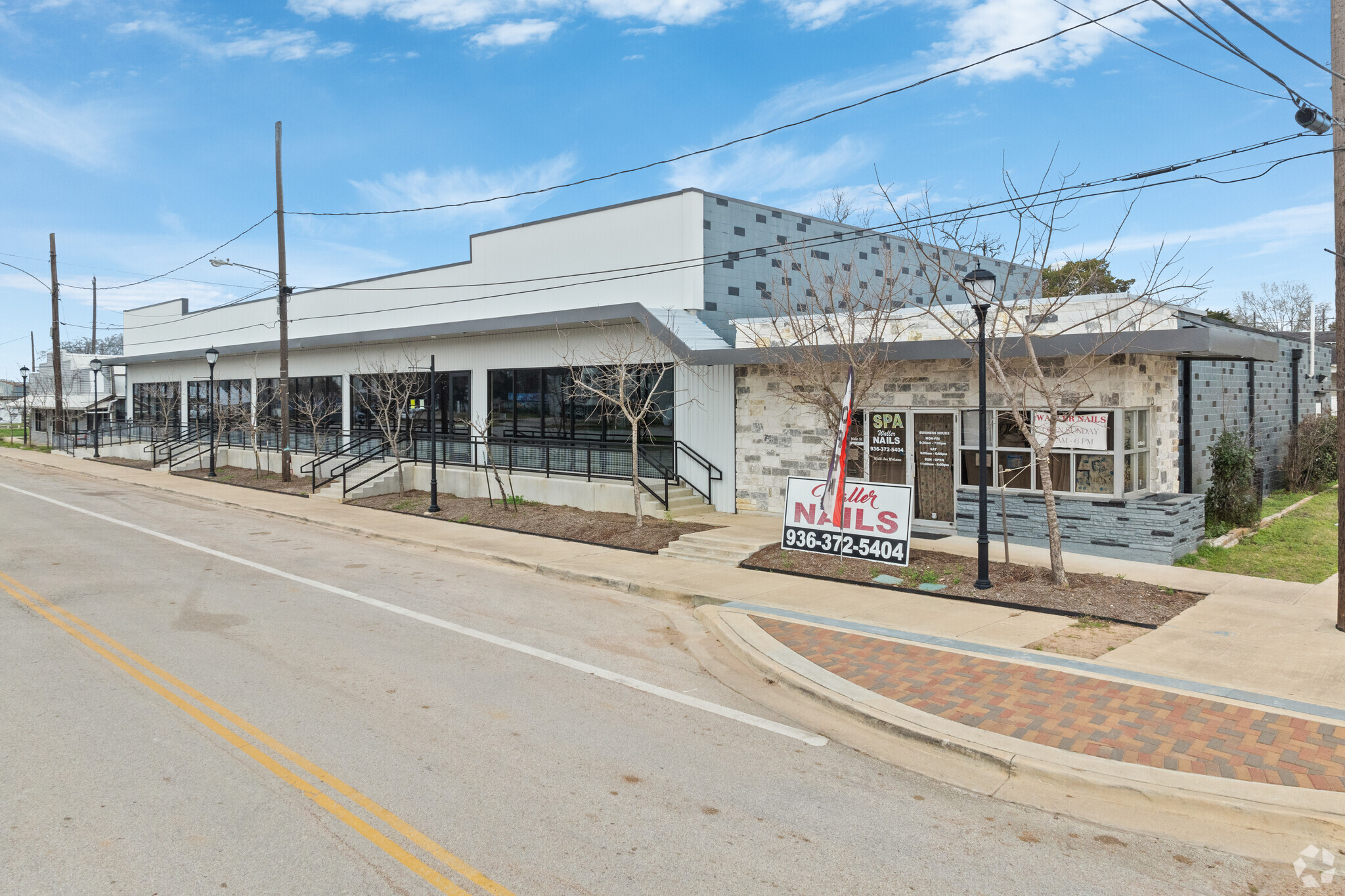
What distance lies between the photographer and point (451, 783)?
5621 millimetres

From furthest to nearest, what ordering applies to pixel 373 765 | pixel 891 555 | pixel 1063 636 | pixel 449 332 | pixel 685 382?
pixel 449 332
pixel 685 382
pixel 891 555
pixel 1063 636
pixel 373 765

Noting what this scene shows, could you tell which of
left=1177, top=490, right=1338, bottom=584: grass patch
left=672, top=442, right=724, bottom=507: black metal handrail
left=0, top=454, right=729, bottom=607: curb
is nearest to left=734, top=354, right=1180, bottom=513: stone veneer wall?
left=672, top=442, right=724, bottom=507: black metal handrail

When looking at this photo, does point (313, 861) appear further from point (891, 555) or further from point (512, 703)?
point (891, 555)

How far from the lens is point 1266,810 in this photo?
5242mm

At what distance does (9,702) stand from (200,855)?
147 inches

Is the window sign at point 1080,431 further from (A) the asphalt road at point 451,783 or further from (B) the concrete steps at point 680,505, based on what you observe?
(A) the asphalt road at point 451,783

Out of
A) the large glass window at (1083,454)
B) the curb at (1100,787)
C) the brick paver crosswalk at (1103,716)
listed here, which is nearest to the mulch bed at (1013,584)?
the large glass window at (1083,454)

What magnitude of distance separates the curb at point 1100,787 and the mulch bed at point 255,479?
21.2m

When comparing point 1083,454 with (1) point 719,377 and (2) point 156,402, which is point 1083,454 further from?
(2) point 156,402

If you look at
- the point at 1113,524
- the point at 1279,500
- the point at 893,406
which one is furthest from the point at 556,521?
the point at 1279,500

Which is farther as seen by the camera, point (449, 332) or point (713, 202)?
point (449, 332)

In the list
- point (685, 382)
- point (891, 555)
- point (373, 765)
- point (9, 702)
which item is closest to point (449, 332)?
point (685, 382)

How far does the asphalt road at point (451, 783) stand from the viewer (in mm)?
4555

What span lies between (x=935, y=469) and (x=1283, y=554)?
5.38 metres
